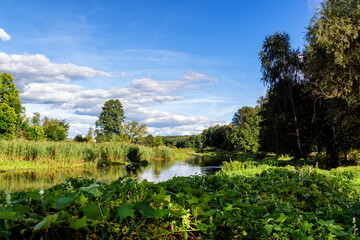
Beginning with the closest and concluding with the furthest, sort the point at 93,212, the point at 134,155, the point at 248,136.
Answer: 1. the point at 93,212
2. the point at 134,155
3. the point at 248,136

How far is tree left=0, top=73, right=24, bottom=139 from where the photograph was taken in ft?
94.9

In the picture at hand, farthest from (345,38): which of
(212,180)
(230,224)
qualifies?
(230,224)

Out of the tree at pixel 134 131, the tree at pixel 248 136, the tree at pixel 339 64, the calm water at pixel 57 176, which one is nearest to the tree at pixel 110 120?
the tree at pixel 134 131

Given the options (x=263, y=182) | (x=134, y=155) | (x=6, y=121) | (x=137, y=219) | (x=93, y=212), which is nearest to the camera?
(x=93, y=212)

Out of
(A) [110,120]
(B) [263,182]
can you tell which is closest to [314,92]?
(B) [263,182]

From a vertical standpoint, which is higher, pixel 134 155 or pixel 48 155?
pixel 48 155

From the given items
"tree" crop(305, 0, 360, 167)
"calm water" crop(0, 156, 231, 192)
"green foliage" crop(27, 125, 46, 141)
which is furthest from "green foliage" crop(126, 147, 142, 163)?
"tree" crop(305, 0, 360, 167)

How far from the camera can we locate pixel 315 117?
18359mm

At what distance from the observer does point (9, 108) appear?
29.8 m

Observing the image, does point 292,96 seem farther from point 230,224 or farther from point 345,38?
point 230,224

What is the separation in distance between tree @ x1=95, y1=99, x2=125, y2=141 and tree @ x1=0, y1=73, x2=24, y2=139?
1871 cm

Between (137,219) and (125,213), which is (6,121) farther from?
(125,213)

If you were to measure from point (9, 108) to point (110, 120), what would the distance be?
23.3 meters

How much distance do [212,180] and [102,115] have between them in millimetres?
50365
